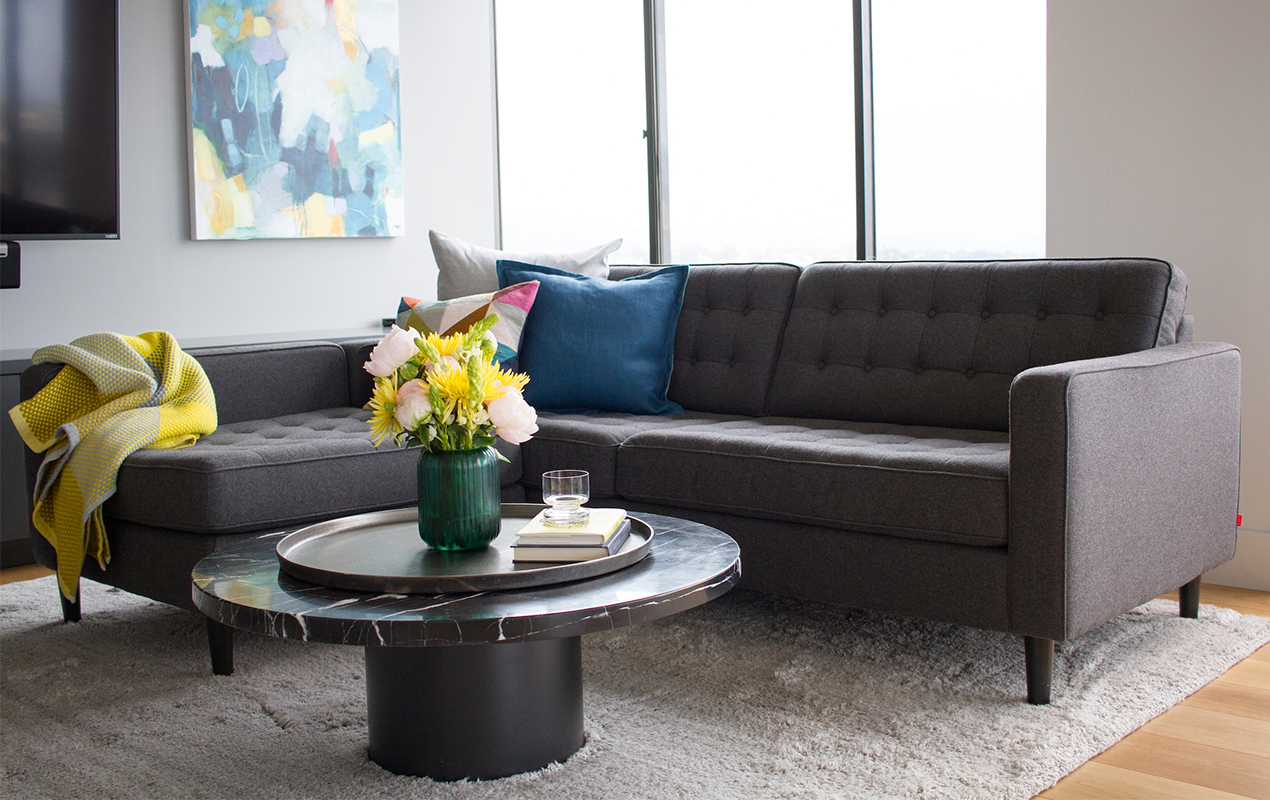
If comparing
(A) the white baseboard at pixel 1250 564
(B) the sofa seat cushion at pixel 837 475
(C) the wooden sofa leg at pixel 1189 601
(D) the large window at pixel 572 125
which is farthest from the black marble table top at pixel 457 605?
(D) the large window at pixel 572 125

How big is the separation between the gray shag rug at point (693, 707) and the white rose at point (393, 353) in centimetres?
67

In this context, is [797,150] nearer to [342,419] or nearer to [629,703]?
[342,419]

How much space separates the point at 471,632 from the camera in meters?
1.55

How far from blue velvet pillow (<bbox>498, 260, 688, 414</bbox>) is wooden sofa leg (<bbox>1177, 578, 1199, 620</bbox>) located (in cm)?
139

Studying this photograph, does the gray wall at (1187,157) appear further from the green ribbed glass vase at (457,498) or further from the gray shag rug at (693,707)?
the green ribbed glass vase at (457,498)

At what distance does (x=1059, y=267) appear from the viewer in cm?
284

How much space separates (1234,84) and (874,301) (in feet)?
3.65

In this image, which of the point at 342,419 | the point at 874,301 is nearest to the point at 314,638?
the point at 342,419

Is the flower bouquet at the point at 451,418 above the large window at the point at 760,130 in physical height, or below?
below

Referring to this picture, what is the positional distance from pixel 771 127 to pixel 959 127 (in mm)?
857

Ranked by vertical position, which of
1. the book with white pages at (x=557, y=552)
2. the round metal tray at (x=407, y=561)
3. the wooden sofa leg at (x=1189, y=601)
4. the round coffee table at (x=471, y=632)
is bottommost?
the wooden sofa leg at (x=1189, y=601)

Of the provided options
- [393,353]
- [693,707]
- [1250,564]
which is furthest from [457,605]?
[1250,564]

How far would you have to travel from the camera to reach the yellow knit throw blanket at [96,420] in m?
2.63

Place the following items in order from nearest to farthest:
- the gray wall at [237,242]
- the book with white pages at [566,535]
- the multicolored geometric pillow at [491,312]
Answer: the book with white pages at [566,535]
the multicolored geometric pillow at [491,312]
the gray wall at [237,242]
